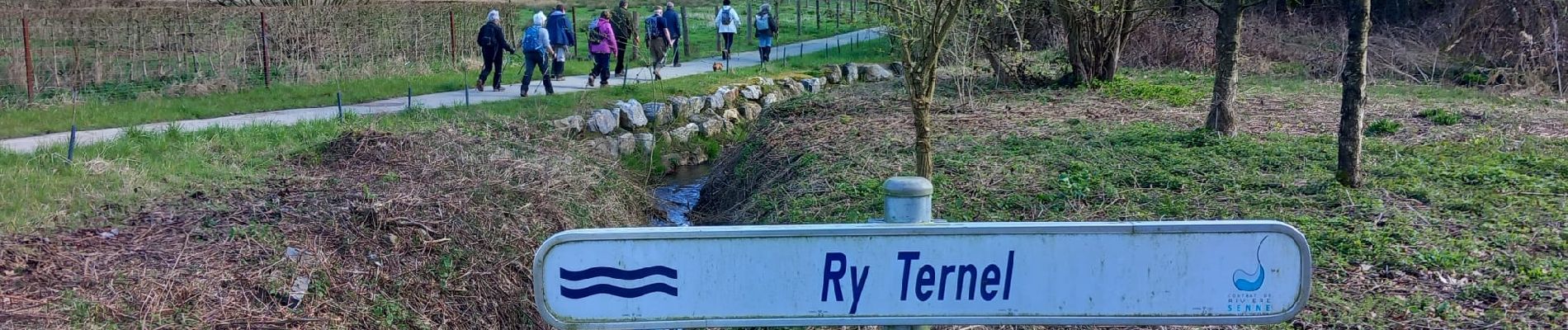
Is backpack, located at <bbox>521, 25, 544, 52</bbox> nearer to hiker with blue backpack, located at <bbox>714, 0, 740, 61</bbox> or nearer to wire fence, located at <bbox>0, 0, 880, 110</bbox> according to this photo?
wire fence, located at <bbox>0, 0, 880, 110</bbox>

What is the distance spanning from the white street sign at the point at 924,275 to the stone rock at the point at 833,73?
48.9ft

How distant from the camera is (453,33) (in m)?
16.8

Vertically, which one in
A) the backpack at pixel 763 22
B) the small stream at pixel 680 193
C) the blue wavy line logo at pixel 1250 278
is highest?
the backpack at pixel 763 22

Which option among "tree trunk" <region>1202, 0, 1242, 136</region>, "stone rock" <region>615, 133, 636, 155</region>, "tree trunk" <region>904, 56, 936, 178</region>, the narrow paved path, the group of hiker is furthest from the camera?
the group of hiker

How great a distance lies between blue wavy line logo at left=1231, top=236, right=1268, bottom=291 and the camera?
6.79ft

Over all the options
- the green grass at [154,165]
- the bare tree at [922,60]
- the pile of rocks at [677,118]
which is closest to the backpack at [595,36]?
the pile of rocks at [677,118]

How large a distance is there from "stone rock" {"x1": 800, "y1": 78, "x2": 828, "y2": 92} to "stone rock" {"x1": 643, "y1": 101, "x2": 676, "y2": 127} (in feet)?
11.4

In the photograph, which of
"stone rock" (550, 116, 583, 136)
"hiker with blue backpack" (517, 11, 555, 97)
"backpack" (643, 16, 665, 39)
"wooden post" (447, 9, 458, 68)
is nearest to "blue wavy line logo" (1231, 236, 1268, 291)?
"stone rock" (550, 116, 583, 136)

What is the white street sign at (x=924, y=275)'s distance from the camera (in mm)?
2068

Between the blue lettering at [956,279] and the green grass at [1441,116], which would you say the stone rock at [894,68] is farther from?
the blue lettering at [956,279]

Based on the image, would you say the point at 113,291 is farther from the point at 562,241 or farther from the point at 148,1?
the point at 148,1

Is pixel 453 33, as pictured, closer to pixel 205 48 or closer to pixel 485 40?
pixel 485 40

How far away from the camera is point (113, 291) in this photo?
5.25m

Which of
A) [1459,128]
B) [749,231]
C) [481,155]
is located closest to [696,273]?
[749,231]
